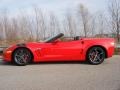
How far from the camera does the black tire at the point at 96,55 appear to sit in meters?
8.57

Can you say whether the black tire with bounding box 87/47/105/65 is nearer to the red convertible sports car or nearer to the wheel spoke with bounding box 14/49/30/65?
the red convertible sports car

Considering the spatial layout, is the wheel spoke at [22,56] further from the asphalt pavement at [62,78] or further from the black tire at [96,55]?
the black tire at [96,55]

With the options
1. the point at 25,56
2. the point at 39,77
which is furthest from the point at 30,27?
the point at 39,77

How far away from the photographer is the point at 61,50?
339 inches

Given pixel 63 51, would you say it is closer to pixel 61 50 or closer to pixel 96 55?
pixel 61 50

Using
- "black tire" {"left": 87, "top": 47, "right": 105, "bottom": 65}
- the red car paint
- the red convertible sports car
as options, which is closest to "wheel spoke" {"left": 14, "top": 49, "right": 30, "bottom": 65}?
the red convertible sports car

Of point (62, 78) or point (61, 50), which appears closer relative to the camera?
point (62, 78)

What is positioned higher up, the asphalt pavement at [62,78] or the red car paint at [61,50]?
the red car paint at [61,50]

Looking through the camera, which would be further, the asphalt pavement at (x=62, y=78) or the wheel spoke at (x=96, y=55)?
the wheel spoke at (x=96, y=55)

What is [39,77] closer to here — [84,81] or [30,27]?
[84,81]

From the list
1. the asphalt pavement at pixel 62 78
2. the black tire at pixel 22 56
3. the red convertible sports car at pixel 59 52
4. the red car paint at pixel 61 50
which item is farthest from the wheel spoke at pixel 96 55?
the black tire at pixel 22 56

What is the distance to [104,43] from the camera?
341 inches

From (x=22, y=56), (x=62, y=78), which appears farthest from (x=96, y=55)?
(x=62, y=78)

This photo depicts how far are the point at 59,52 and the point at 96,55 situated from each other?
127 centimetres
